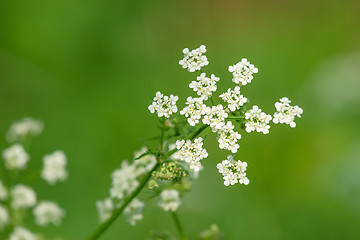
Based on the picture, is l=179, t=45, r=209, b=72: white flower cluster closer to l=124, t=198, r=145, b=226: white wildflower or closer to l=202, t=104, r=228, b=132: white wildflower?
l=202, t=104, r=228, b=132: white wildflower

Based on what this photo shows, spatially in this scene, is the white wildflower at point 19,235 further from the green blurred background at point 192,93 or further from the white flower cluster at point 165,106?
the green blurred background at point 192,93

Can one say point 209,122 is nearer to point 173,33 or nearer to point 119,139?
point 119,139

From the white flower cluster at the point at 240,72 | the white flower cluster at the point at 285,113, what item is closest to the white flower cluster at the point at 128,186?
the white flower cluster at the point at 240,72

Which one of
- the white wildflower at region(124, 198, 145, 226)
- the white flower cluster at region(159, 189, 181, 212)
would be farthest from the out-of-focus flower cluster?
the white flower cluster at region(159, 189, 181, 212)

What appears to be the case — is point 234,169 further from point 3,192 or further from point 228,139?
point 3,192

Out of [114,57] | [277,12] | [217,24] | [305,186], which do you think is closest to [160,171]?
[305,186]
